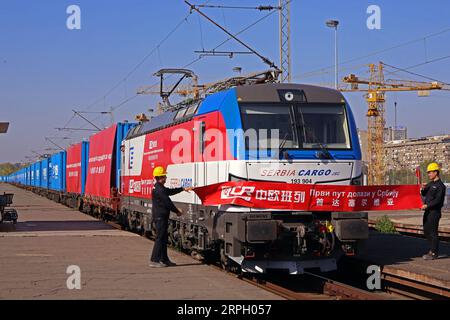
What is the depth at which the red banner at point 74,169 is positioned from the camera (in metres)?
35.5

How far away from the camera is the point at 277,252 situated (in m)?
11.6

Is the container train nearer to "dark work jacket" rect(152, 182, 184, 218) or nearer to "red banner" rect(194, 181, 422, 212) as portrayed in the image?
"red banner" rect(194, 181, 422, 212)

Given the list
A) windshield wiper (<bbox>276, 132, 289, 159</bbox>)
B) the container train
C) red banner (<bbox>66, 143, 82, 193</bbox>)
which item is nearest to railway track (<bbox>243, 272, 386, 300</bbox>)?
the container train

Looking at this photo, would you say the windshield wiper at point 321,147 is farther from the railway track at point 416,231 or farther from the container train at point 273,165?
the railway track at point 416,231

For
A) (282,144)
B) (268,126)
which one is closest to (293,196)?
(282,144)

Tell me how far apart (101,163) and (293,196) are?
57.2 ft

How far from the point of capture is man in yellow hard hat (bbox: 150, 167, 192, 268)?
12.6 m

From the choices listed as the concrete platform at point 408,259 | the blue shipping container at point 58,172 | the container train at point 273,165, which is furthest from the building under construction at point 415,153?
the container train at point 273,165

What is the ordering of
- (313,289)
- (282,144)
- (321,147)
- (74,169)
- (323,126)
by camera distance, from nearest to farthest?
(282,144) → (321,147) → (323,126) → (313,289) → (74,169)

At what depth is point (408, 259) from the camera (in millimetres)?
13148

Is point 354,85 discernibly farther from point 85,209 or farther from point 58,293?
point 58,293

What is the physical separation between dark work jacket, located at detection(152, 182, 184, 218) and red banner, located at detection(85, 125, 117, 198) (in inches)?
498

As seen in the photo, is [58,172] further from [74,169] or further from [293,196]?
[293,196]

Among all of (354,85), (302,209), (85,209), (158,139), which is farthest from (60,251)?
(354,85)
